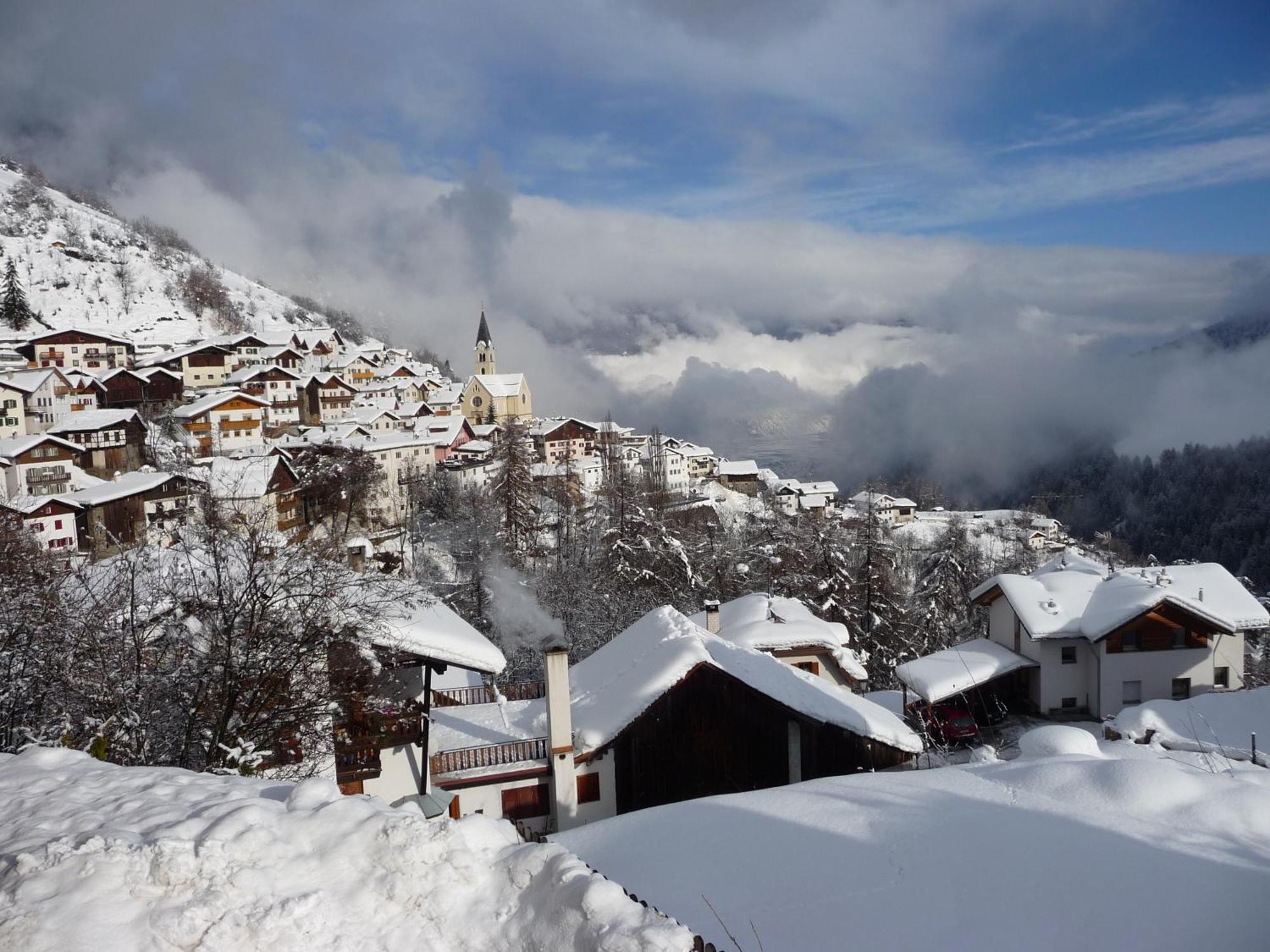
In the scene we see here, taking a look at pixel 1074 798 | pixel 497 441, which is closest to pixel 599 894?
pixel 1074 798

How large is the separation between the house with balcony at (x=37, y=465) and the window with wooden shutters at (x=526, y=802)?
4479cm

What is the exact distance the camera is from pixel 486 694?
1805cm

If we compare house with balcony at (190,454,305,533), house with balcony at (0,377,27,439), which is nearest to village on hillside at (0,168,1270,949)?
house with balcony at (190,454,305,533)

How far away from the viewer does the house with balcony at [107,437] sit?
55094 millimetres

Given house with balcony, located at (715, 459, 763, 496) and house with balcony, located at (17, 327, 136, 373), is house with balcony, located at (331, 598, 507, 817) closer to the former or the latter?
house with balcony, located at (17, 327, 136, 373)

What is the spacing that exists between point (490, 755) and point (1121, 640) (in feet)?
73.6

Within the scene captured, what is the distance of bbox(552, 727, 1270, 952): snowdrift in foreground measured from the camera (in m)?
5.30

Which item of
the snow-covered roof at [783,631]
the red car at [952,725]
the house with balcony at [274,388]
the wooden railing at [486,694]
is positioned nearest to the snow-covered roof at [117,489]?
the house with balcony at [274,388]

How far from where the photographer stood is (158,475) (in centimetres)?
4794

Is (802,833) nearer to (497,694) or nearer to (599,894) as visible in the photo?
(599,894)

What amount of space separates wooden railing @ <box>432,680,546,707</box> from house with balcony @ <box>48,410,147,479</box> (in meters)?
49.8

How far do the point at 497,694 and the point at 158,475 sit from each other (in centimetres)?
4155

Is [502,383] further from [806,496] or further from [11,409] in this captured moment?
[11,409]

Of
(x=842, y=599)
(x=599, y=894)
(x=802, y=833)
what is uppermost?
(x=599, y=894)
